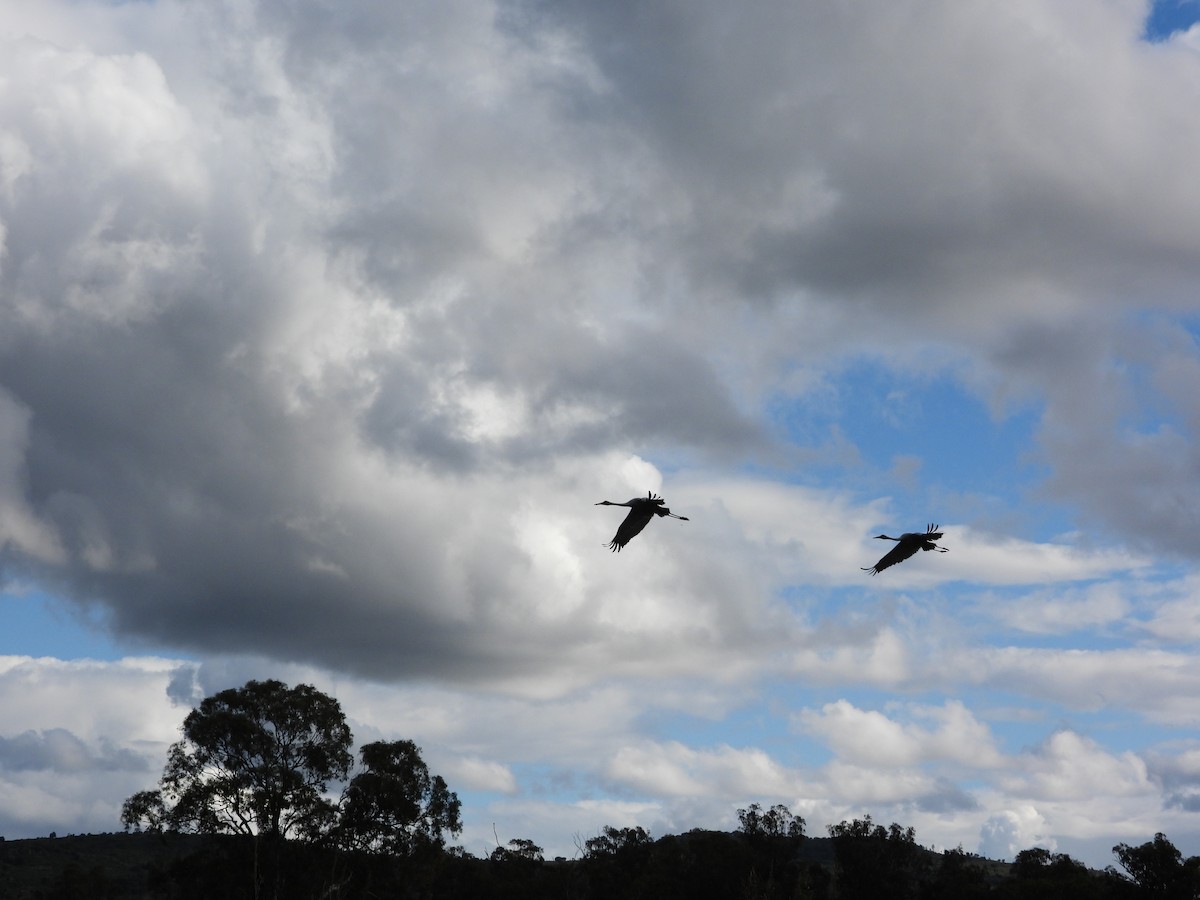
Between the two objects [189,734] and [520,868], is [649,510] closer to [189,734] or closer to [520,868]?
[189,734]

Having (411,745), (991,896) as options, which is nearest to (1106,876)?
(991,896)

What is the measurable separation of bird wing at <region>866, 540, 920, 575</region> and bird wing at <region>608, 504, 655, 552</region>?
3.99 metres

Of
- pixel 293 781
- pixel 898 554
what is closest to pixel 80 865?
pixel 293 781

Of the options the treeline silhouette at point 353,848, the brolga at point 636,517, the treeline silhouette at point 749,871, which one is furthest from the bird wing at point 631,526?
the treeline silhouette at point 749,871

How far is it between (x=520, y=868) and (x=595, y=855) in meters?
9.19

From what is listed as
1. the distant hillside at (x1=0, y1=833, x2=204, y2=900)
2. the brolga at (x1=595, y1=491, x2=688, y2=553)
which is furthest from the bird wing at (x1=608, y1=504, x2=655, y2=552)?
the distant hillside at (x1=0, y1=833, x2=204, y2=900)

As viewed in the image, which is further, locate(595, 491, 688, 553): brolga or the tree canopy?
the tree canopy

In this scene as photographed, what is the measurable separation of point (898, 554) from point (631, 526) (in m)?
4.63

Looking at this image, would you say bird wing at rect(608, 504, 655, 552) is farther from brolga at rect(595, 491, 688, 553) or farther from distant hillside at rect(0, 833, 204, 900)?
distant hillside at rect(0, 833, 204, 900)

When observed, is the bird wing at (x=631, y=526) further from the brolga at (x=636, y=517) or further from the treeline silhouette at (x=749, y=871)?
the treeline silhouette at (x=749, y=871)

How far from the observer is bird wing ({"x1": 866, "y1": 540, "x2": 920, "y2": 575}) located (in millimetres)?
20156

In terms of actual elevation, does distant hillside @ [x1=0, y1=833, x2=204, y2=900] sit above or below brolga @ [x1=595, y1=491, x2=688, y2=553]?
above

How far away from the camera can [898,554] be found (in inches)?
807

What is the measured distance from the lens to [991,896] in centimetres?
8306
